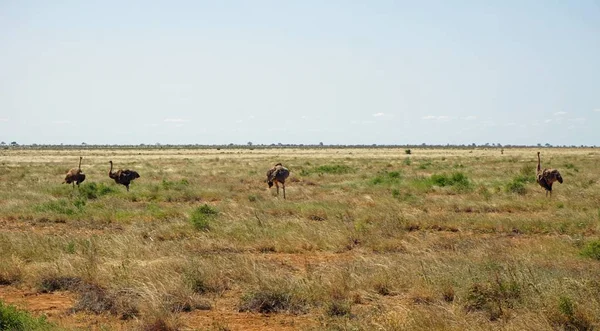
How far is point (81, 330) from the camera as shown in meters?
6.53

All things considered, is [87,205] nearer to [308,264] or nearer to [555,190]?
[308,264]

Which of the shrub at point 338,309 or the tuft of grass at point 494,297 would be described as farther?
the shrub at point 338,309

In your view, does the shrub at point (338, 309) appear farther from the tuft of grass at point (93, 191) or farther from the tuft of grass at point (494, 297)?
the tuft of grass at point (93, 191)

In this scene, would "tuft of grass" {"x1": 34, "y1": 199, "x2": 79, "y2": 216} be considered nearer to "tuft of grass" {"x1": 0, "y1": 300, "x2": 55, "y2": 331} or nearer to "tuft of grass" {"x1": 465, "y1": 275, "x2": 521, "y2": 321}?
"tuft of grass" {"x1": 0, "y1": 300, "x2": 55, "y2": 331}

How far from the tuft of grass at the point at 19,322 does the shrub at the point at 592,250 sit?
8616 mm

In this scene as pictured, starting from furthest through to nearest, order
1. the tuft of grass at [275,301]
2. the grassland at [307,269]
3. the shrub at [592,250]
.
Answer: the shrub at [592,250]
the tuft of grass at [275,301]
the grassland at [307,269]

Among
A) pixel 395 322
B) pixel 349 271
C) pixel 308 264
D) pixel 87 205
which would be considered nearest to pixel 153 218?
pixel 87 205

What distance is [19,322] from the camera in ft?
21.7

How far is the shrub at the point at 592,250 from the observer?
10180 mm

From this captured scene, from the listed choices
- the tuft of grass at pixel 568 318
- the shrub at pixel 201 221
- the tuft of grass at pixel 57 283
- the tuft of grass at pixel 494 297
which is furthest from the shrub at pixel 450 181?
the tuft of grass at pixel 57 283

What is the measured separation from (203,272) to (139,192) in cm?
1553

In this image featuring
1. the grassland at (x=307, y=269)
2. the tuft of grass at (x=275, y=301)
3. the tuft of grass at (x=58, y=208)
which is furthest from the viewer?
the tuft of grass at (x=58, y=208)

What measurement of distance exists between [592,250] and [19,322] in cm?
904

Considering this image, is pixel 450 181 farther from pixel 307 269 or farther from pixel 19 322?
pixel 19 322
